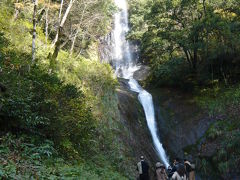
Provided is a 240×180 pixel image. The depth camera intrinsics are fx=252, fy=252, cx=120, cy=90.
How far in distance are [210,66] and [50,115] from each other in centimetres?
1507

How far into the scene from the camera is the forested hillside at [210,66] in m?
14.1

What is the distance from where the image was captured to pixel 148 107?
67.6 ft

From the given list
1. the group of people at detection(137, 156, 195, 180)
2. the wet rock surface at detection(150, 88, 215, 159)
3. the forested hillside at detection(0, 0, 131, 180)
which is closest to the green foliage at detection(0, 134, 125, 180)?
the forested hillside at detection(0, 0, 131, 180)

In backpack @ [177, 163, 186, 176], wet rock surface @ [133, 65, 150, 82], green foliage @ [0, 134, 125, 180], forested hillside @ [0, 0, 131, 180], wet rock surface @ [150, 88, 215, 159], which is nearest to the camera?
green foliage @ [0, 134, 125, 180]

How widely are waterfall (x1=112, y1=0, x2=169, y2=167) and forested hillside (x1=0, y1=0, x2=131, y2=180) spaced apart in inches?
182

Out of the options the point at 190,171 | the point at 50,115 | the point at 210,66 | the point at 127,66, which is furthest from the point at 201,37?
the point at 127,66

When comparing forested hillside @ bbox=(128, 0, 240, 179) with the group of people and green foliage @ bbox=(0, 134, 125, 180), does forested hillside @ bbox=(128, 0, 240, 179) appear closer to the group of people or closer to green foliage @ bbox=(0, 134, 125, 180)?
the group of people

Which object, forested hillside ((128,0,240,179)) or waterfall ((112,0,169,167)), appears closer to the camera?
forested hillside ((128,0,240,179))

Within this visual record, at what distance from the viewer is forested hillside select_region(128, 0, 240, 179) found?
14.1m

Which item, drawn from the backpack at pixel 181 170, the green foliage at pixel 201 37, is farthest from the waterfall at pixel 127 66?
the backpack at pixel 181 170

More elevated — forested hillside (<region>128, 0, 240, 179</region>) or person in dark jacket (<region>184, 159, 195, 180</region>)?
forested hillside (<region>128, 0, 240, 179</region>)

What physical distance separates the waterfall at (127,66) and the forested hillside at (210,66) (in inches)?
89.3

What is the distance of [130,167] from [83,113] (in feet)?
15.8

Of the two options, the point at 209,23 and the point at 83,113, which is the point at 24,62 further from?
the point at 209,23
